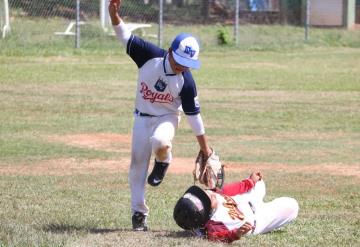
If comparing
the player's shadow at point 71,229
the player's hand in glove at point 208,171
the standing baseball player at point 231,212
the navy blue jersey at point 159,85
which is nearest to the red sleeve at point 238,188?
the standing baseball player at point 231,212

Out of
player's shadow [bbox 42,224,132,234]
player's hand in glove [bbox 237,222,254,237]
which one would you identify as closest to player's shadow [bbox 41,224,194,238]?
player's shadow [bbox 42,224,132,234]

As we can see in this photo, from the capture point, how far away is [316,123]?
1769cm

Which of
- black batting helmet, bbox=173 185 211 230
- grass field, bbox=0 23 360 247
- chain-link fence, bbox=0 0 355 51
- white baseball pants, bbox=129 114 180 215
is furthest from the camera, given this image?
chain-link fence, bbox=0 0 355 51

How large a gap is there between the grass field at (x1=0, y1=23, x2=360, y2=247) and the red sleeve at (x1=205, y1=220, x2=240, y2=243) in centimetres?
10

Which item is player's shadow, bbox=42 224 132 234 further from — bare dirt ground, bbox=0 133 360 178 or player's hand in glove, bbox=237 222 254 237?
bare dirt ground, bbox=0 133 360 178

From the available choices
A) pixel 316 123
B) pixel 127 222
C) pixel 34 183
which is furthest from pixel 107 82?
pixel 127 222

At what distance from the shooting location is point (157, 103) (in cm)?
827

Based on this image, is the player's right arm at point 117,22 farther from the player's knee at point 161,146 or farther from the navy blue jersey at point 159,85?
the player's knee at point 161,146

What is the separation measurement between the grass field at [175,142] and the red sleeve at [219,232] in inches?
3.9

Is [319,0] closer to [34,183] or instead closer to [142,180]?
[34,183]

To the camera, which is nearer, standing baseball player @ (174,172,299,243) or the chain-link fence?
standing baseball player @ (174,172,299,243)

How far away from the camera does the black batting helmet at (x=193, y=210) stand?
25.5ft

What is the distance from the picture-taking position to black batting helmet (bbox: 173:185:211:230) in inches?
306

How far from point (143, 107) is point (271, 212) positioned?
1431 millimetres
